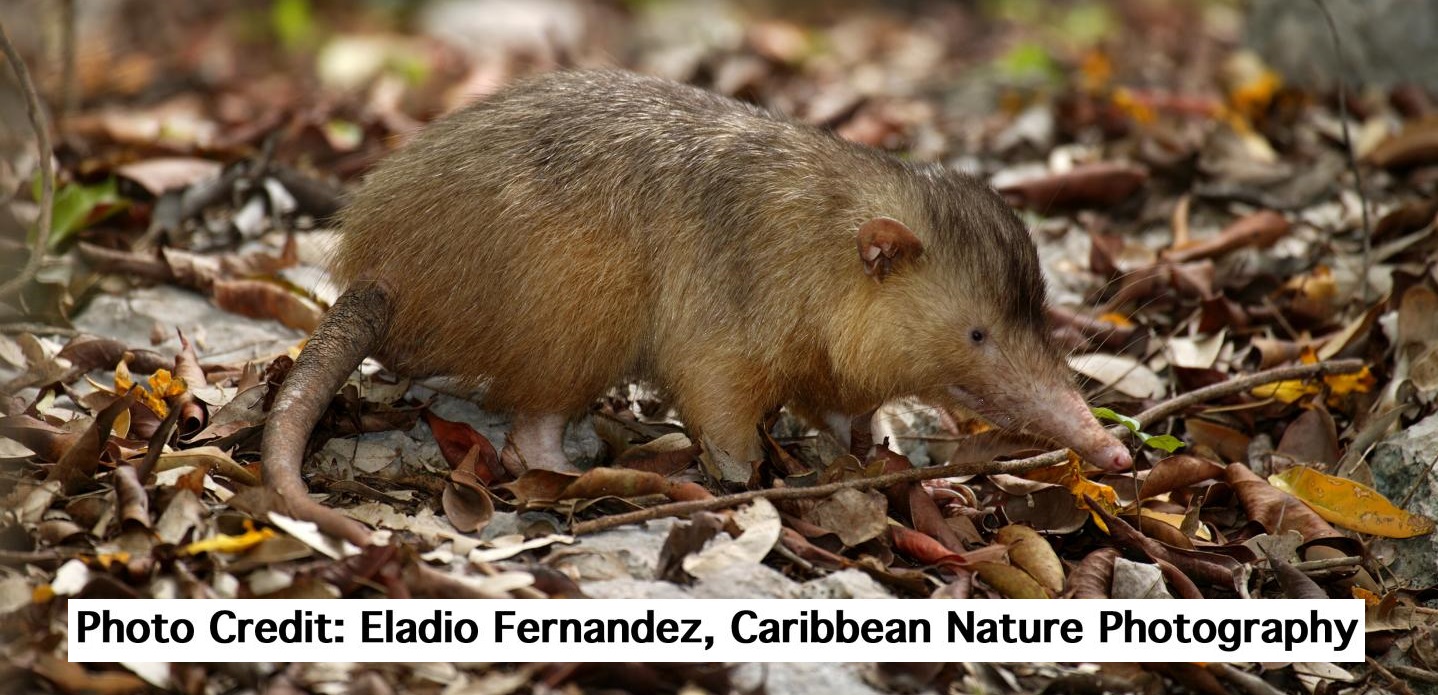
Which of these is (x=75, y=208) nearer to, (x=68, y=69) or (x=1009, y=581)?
(x=68, y=69)

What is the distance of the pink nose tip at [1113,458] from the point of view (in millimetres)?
4727

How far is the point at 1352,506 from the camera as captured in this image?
16.2ft

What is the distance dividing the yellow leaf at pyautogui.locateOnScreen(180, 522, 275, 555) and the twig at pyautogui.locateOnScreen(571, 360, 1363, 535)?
0.94m

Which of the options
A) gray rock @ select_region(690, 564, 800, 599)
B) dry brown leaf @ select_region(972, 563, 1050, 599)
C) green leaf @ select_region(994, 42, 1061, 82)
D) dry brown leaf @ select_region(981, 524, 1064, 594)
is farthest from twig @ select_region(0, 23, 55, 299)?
green leaf @ select_region(994, 42, 1061, 82)

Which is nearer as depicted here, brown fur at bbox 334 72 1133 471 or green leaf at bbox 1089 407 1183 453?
green leaf at bbox 1089 407 1183 453

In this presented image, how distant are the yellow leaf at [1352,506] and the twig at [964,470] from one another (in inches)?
18.1

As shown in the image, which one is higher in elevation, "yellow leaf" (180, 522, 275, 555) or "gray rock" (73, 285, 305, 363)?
"yellow leaf" (180, 522, 275, 555)

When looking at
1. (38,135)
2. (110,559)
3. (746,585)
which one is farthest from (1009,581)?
(38,135)

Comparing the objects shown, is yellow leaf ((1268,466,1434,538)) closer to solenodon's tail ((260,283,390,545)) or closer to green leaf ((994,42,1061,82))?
solenodon's tail ((260,283,390,545))

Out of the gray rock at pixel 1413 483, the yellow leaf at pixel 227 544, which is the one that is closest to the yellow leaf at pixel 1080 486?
the gray rock at pixel 1413 483

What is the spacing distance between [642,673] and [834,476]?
1338 mm

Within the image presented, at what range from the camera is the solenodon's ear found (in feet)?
15.7

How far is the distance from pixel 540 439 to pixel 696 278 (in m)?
0.84

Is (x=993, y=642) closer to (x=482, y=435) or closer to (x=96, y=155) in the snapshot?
(x=482, y=435)
